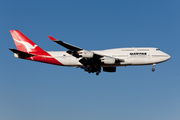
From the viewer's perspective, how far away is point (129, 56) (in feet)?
153

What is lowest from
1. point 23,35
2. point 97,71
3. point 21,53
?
point 97,71

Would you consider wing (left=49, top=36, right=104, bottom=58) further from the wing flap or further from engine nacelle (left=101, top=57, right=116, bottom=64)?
engine nacelle (left=101, top=57, right=116, bottom=64)

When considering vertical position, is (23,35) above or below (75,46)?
above

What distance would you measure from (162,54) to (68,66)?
17501 millimetres

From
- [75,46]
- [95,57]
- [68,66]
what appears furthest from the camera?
[68,66]

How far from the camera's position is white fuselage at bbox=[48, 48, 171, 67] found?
46500 millimetres

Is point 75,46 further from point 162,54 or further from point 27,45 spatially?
point 162,54

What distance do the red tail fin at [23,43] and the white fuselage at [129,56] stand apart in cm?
363

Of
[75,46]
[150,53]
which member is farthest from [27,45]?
[150,53]

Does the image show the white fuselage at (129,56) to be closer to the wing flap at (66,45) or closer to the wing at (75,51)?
the wing at (75,51)

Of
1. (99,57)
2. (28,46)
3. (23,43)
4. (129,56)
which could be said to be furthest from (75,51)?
(23,43)

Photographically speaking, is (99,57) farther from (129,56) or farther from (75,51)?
(129,56)

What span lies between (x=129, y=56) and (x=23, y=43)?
20.4 metres

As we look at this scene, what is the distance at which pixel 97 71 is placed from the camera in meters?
48.8
